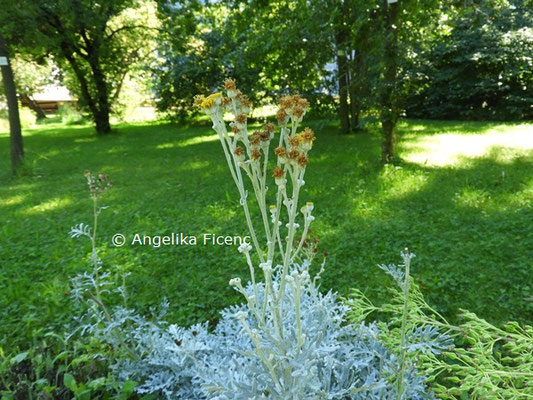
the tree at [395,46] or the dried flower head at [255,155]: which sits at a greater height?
the tree at [395,46]

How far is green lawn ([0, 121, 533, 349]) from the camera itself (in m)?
3.10

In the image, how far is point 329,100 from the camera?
31.6ft

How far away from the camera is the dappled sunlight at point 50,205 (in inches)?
212

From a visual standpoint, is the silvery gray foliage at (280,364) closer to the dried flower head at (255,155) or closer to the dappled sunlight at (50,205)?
the dried flower head at (255,155)

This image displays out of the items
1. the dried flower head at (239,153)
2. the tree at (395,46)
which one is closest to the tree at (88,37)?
the tree at (395,46)

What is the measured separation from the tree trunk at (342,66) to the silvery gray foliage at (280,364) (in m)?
6.26

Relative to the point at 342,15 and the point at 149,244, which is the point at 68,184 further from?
the point at 342,15

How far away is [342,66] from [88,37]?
8.98 meters

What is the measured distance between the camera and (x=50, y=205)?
18.4 ft

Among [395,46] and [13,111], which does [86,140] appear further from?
[395,46]

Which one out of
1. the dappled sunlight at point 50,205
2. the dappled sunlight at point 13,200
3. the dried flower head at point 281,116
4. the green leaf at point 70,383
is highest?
the dried flower head at point 281,116

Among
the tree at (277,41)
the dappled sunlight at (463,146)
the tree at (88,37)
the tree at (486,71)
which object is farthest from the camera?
the tree at (486,71)

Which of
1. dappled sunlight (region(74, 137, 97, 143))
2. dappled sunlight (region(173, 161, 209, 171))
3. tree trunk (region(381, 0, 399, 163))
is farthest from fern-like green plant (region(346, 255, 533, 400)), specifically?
dappled sunlight (region(74, 137, 97, 143))

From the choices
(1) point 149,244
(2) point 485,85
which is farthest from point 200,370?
(2) point 485,85
